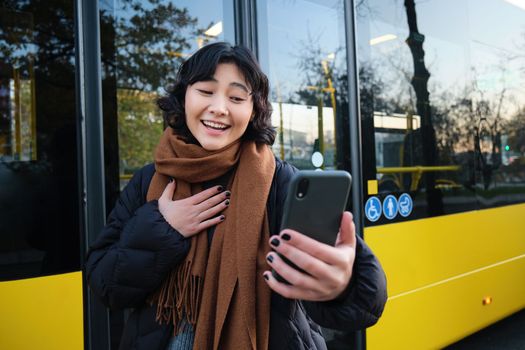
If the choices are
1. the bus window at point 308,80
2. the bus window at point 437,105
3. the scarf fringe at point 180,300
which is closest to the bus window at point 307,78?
the bus window at point 308,80

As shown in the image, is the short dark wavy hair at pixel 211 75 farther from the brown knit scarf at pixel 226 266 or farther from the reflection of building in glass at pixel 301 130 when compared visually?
the reflection of building in glass at pixel 301 130

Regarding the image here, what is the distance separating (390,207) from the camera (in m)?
3.16

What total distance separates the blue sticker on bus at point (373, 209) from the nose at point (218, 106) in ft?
6.07

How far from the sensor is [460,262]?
3.73 m

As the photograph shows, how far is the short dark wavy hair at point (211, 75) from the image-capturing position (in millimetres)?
1332

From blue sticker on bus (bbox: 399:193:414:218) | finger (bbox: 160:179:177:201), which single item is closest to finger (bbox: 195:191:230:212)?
finger (bbox: 160:179:177:201)

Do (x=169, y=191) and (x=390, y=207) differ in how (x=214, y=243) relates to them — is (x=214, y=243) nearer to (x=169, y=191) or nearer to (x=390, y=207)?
(x=169, y=191)

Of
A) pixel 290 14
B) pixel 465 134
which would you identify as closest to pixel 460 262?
pixel 465 134

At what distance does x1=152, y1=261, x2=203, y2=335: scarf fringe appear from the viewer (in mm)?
1284

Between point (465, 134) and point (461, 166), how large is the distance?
27cm

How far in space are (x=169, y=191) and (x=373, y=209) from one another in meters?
1.93

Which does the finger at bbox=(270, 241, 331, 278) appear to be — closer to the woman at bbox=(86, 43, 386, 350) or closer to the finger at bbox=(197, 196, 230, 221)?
the woman at bbox=(86, 43, 386, 350)

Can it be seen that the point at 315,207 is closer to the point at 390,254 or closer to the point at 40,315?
the point at 40,315

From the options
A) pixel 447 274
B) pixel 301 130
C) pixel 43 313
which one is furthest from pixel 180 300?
pixel 447 274
